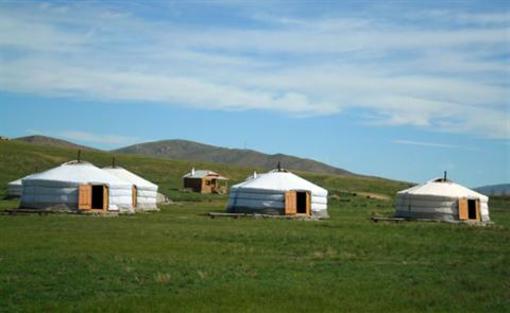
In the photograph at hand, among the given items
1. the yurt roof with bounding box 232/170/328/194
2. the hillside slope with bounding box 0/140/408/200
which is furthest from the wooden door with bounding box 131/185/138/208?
the hillside slope with bounding box 0/140/408/200

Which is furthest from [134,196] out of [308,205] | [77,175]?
[308,205]

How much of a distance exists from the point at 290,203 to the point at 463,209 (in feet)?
28.2

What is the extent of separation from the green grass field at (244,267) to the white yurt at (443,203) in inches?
291

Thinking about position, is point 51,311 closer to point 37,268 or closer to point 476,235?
point 37,268

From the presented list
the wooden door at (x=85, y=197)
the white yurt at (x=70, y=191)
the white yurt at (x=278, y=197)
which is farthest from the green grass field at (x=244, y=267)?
the white yurt at (x=278, y=197)

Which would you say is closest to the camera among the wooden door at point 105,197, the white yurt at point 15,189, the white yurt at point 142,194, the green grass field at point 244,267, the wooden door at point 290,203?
the green grass field at point 244,267

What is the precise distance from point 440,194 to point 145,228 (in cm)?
1690

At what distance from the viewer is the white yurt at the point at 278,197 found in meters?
36.4

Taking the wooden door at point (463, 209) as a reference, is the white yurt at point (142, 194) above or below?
above

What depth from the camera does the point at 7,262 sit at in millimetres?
15594

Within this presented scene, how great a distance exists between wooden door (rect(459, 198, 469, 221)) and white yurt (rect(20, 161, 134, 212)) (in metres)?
16.7

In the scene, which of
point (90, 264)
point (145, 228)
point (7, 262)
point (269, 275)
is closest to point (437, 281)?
point (269, 275)

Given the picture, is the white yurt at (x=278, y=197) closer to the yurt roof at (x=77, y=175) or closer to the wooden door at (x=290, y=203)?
the wooden door at (x=290, y=203)

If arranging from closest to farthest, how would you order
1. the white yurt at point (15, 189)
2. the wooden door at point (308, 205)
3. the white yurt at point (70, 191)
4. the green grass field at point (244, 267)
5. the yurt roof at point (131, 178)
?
the green grass field at point (244, 267) < the white yurt at point (70, 191) < the wooden door at point (308, 205) < the yurt roof at point (131, 178) < the white yurt at point (15, 189)
